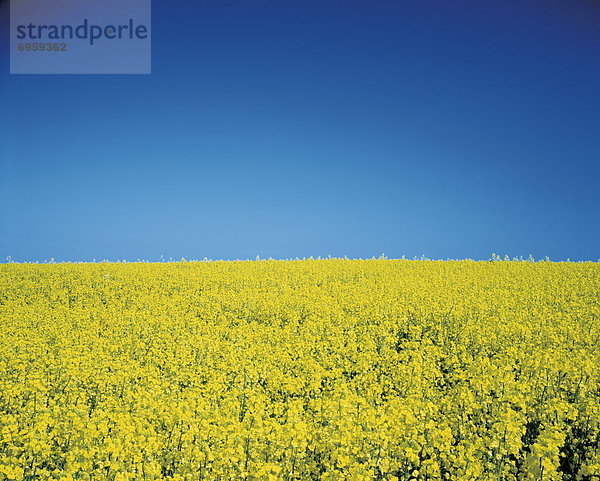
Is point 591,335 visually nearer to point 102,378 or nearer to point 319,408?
point 319,408

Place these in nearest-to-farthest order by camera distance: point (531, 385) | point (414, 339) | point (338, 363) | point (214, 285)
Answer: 1. point (531, 385)
2. point (338, 363)
3. point (414, 339)
4. point (214, 285)

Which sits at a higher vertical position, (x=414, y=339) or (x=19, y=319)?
(x=19, y=319)

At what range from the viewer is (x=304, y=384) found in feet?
27.7

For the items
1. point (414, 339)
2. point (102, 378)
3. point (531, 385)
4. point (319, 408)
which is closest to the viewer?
point (319, 408)

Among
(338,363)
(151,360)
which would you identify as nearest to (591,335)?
(338,363)

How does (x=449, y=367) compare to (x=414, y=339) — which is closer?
(x=449, y=367)

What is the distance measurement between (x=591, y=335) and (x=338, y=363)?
6946 millimetres

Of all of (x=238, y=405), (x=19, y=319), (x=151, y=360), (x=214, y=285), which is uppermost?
(x=214, y=285)

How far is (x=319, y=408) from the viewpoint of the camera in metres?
6.73

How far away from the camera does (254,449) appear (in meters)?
5.43

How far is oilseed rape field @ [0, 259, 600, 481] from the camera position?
553 cm

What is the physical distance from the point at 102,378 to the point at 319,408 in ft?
15.4

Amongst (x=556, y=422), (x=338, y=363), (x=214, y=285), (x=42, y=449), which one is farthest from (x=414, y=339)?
(x=214, y=285)

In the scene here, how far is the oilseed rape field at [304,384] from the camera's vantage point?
5.53m
